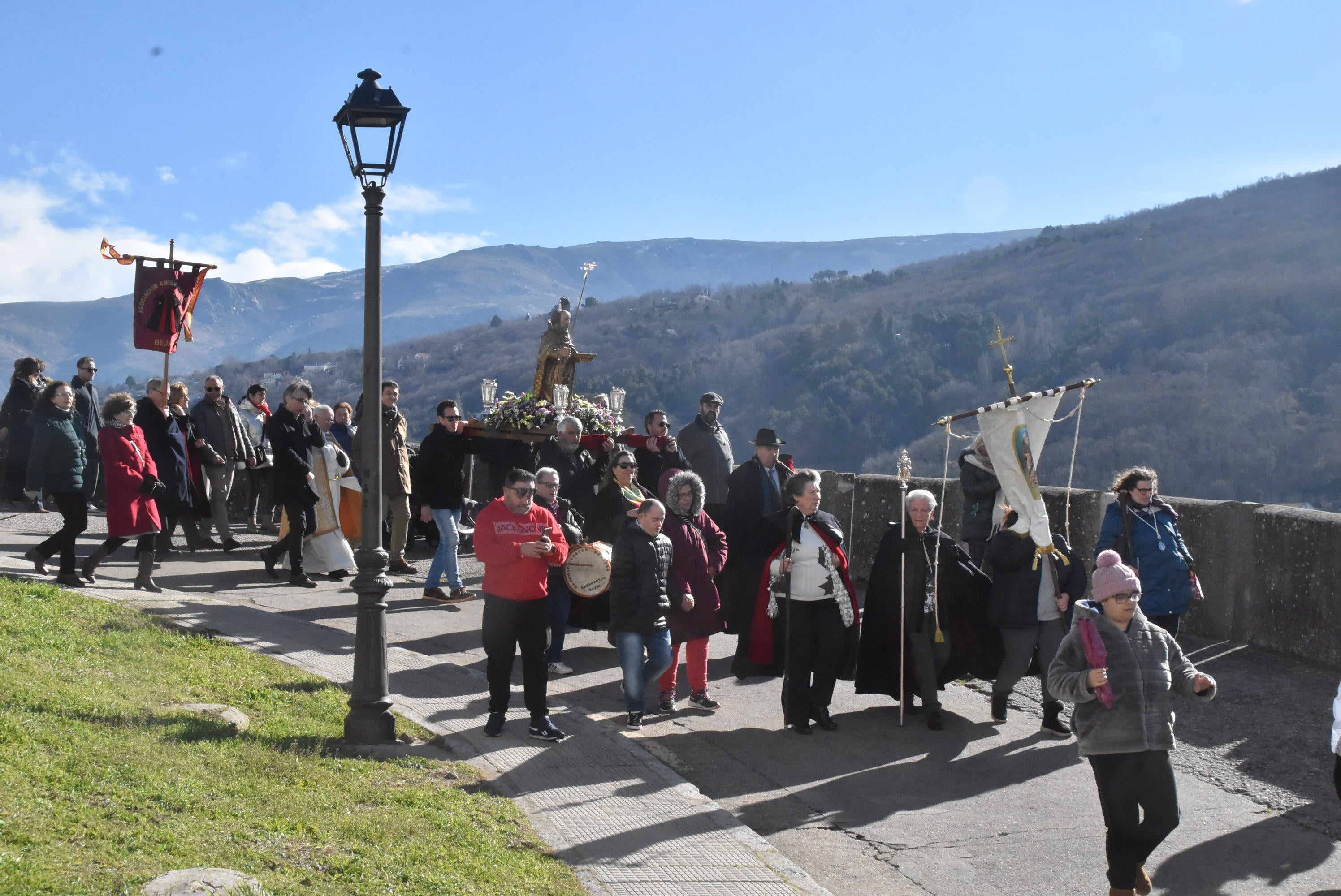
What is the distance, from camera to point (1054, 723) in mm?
8227

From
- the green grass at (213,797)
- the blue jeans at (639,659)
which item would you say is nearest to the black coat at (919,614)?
the blue jeans at (639,659)

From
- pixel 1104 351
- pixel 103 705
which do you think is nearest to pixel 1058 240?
pixel 1104 351

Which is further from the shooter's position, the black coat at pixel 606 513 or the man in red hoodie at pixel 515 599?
the black coat at pixel 606 513

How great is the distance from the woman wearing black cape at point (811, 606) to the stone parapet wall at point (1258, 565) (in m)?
3.77

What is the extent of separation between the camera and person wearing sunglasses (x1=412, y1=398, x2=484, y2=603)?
12336 millimetres

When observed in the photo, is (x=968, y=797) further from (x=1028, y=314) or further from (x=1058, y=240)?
(x=1058, y=240)

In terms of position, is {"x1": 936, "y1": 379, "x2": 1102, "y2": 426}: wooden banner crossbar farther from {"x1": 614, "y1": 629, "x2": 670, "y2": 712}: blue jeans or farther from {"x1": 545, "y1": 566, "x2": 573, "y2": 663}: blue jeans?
{"x1": 545, "y1": 566, "x2": 573, "y2": 663}: blue jeans

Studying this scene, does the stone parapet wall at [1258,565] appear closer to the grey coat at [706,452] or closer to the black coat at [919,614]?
the black coat at [919,614]

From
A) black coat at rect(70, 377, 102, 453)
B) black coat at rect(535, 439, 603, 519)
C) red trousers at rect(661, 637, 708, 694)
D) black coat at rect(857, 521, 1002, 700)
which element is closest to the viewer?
black coat at rect(857, 521, 1002, 700)

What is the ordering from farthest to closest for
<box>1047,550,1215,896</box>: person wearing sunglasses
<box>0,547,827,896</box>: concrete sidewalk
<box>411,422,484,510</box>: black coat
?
<box>411,422,484,510</box>: black coat, <box>0,547,827,896</box>: concrete sidewalk, <box>1047,550,1215,896</box>: person wearing sunglasses

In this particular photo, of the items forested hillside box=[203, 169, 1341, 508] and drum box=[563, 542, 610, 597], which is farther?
forested hillside box=[203, 169, 1341, 508]

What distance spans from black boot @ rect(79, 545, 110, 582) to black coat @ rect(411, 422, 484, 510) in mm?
2991

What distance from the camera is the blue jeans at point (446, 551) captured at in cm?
1230

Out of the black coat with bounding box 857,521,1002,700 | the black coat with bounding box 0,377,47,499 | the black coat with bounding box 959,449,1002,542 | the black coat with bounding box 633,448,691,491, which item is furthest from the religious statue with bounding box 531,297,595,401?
the black coat with bounding box 857,521,1002,700
